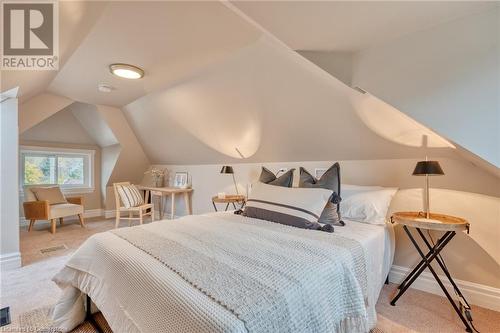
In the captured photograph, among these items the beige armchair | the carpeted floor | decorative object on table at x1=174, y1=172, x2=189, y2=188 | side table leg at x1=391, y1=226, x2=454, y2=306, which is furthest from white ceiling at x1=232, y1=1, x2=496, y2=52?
the beige armchair

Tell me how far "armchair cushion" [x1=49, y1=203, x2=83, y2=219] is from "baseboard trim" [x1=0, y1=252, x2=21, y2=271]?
148cm

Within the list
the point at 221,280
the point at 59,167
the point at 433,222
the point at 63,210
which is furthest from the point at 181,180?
the point at 433,222

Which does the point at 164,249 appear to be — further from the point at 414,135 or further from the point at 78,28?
the point at 414,135

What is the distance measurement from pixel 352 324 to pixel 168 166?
4.65 m

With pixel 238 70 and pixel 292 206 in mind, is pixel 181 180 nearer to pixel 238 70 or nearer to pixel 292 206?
pixel 238 70

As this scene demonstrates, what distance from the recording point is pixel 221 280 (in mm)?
1052

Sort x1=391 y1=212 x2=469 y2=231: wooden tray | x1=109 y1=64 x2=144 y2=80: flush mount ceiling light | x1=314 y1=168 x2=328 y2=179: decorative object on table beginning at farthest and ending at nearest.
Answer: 1. x1=314 y1=168 x2=328 y2=179: decorative object on table
2. x1=109 y1=64 x2=144 y2=80: flush mount ceiling light
3. x1=391 y1=212 x2=469 y2=231: wooden tray

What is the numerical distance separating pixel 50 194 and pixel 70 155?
1148mm

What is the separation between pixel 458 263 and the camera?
211 cm

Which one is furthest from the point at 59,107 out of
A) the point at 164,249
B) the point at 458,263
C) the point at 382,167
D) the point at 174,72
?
the point at 458,263

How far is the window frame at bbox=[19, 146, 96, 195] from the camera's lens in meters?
4.60

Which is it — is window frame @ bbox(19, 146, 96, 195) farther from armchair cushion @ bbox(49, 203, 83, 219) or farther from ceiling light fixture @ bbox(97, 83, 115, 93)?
ceiling light fixture @ bbox(97, 83, 115, 93)

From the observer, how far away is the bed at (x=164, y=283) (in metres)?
0.88

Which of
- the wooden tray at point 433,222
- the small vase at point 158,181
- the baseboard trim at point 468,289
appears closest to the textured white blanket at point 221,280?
the wooden tray at point 433,222
